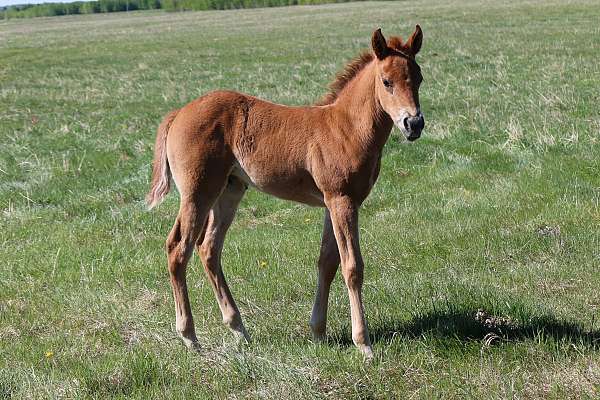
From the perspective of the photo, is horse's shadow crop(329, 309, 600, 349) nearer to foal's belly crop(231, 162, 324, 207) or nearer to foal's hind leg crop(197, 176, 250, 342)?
foal's hind leg crop(197, 176, 250, 342)

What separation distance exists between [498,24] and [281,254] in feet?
131

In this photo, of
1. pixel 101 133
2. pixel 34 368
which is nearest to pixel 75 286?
pixel 34 368

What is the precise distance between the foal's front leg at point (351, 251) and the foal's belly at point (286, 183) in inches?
9.7

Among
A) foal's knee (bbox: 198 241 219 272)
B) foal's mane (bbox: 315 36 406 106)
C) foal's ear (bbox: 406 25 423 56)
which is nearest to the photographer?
foal's ear (bbox: 406 25 423 56)

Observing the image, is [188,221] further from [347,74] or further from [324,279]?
[347,74]

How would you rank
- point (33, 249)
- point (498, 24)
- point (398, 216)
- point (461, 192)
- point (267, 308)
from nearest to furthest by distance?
1. point (267, 308)
2. point (33, 249)
3. point (398, 216)
4. point (461, 192)
5. point (498, 24)

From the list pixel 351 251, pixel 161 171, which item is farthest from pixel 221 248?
pixel 351 251

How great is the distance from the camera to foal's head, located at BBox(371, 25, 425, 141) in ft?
14.3

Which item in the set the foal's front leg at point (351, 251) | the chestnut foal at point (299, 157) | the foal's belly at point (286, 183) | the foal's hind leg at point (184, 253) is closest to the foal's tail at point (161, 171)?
the chestnut foal at point (299, 157)

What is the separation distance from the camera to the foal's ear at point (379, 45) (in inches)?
177

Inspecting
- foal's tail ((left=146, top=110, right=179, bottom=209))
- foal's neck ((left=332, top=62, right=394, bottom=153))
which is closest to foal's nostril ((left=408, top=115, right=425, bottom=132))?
foal's neck ((left=332, top=62, right=394, bottom=153))

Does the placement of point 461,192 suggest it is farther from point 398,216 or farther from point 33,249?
point 33,249

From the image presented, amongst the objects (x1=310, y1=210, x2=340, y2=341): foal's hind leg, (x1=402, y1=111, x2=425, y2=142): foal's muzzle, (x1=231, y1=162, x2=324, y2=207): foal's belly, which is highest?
(x1=402, y1=111, x2=425, y2=142): foal's muzzle

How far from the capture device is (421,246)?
687 centimetres
